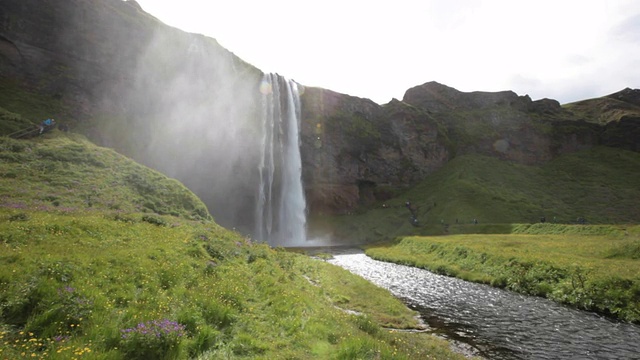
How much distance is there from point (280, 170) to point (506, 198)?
6064cm

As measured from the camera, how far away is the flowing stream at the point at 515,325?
52.5ft

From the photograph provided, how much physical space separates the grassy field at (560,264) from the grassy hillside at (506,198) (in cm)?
2006

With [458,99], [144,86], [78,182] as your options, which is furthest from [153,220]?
[458,99]

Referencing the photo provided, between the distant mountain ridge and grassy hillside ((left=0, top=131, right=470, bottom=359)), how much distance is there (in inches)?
1765

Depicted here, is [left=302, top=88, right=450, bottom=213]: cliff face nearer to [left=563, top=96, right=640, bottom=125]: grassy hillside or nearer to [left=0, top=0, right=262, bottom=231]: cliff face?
[left=0, top=0, right=262, bottom=231]: cliff face

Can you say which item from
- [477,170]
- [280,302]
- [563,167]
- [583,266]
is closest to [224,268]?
[280,302]

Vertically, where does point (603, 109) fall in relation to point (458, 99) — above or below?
above

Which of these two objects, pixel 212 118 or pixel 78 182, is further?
pixel 212 118

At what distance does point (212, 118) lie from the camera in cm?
8012

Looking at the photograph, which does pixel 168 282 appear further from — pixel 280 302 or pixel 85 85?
pixel 85 85

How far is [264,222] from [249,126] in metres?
25.5

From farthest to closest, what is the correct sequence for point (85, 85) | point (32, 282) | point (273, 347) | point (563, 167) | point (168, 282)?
point (563, 167), point (85, 85), point (168, 282), point (273, 347), point (32, 282)

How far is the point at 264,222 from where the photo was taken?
80938mm

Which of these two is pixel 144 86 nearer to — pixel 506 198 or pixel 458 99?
pixel 506 198
